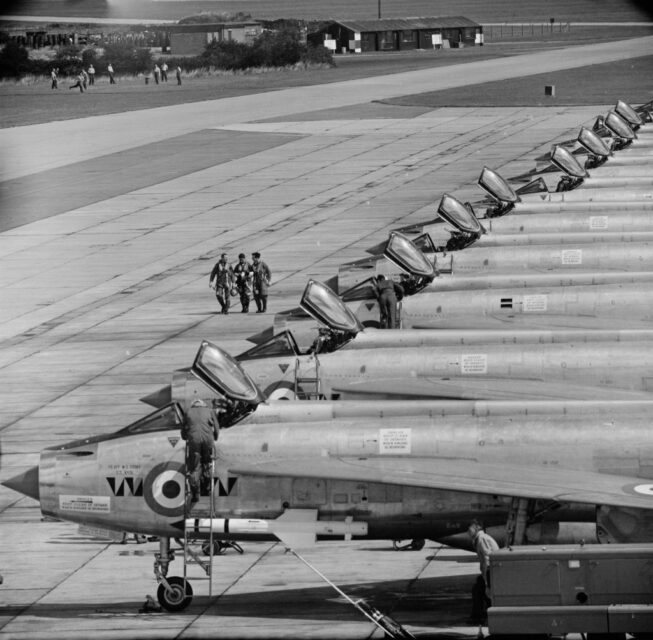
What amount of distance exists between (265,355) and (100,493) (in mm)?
5506

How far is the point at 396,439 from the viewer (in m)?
17.9

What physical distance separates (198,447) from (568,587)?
5064mm

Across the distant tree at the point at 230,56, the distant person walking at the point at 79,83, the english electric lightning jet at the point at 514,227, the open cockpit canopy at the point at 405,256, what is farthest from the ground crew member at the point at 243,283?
the distant tree at the point at 230,56

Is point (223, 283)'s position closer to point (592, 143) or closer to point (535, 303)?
point (535, 303)

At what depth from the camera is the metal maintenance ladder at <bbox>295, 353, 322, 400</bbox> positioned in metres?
22.4

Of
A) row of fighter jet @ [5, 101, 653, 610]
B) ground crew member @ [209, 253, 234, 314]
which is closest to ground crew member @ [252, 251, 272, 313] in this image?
ground crew member @ [209, 253, 234, 314]

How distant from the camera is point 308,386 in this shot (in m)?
22.5

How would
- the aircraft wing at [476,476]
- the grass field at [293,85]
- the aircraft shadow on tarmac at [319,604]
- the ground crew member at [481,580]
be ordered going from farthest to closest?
the grass field at [293,85] < the aircraft shadow on tarmac at [319,604] < the aircraft wing at [476,476] < the ground crew member at [481,580]

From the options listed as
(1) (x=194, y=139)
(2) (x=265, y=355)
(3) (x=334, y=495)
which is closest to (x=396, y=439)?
(3) (x=334, y=495)

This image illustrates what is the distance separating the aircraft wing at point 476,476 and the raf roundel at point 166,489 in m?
0.70

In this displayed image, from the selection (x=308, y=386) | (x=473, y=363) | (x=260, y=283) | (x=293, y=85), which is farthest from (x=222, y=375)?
(x=293, y=85)

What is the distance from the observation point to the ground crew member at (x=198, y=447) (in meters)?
17.8

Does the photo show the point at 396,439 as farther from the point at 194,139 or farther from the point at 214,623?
the point at 194,139

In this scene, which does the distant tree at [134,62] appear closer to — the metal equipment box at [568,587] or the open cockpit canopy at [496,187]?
the open cockpit canopy at [496,187]
